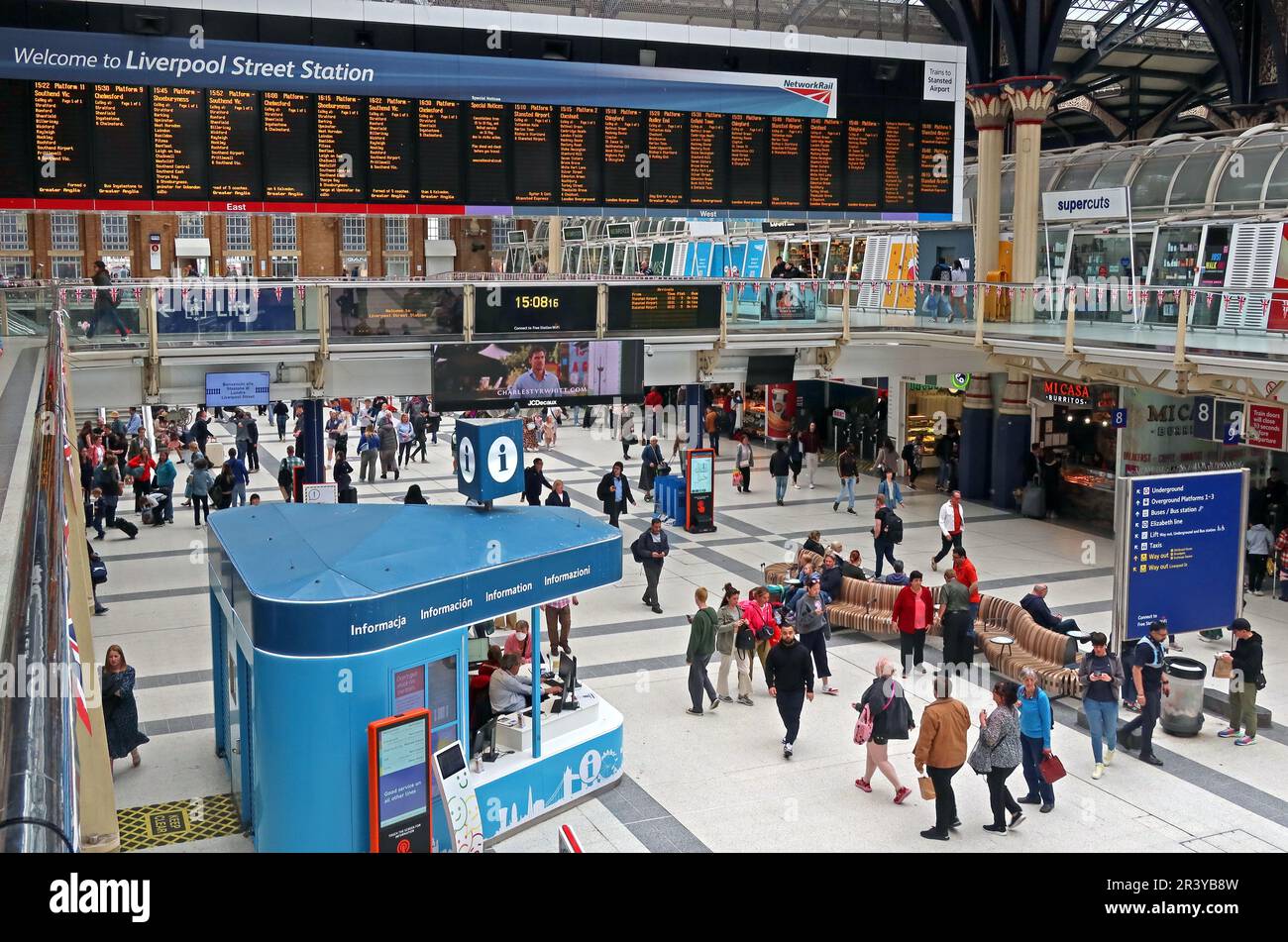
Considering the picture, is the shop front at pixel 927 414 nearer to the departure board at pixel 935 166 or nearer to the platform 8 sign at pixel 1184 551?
the departure board at pixel 935 166

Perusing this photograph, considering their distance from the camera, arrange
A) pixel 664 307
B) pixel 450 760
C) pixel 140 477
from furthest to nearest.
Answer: pixel 140 477, pixel 664 307, pixel 450 760

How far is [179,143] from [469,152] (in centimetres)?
478

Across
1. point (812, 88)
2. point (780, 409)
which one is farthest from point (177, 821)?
point (780, 409)

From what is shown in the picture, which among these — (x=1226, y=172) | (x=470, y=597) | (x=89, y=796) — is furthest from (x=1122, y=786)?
(x=1226, y=172)

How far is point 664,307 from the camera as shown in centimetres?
2302

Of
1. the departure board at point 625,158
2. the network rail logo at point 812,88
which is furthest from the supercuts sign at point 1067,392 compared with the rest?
the departure board at point 625,158

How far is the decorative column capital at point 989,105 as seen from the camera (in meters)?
28.3

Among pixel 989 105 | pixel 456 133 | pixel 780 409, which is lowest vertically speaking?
pixel 780 409

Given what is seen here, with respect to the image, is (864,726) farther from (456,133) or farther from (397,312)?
(456,133)

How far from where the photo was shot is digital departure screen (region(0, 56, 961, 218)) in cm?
2044

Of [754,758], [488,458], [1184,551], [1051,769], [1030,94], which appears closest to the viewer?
[1051,769]

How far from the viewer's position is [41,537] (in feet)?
12.3
